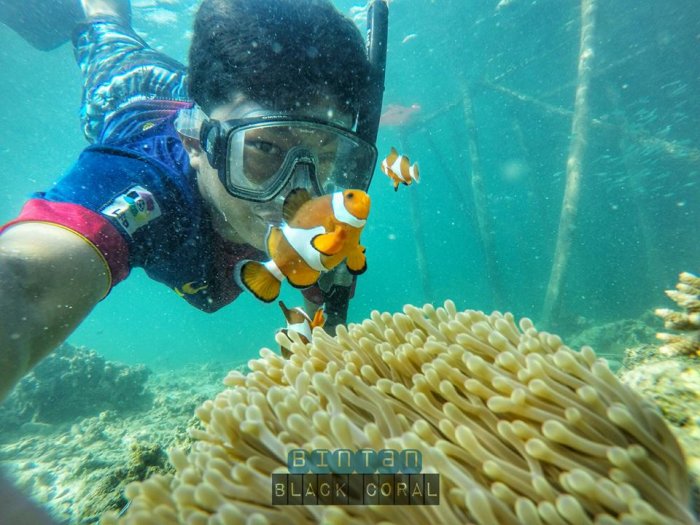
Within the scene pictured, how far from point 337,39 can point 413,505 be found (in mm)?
3257

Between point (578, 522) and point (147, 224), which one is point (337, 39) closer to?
point (147, 224)

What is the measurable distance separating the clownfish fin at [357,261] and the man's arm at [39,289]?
1.42 meters

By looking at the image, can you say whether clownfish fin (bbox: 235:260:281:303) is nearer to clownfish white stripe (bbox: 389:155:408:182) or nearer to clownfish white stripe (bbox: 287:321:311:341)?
clownfish white stripe (bbox: 287:321:311:341)

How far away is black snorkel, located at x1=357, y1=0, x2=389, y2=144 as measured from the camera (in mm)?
3154

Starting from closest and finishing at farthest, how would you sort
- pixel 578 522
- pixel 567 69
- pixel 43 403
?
pixel 578 522 < pixel 43 403 < pixel 567 69

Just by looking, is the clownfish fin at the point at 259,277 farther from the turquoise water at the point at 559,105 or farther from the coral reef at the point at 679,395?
the turquoise water at the point at 559,105

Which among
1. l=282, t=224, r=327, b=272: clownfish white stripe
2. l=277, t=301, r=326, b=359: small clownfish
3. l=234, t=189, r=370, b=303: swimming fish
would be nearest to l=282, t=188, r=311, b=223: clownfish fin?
l=234, t=189, r=370, b=303: swimming fish

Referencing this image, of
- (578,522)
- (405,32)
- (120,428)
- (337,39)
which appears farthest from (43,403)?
(405,32)

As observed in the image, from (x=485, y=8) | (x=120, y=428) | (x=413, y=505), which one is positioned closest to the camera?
(x=413, y=505)

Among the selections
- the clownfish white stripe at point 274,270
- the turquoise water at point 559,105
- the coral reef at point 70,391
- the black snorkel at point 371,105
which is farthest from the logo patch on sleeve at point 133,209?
the turquoise water at point 559,105

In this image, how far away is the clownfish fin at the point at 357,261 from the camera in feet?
5.93

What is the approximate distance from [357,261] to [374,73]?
2.22 m

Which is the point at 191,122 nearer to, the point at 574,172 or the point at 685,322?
the point at 685,322

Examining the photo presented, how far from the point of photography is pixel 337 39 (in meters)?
3.00
